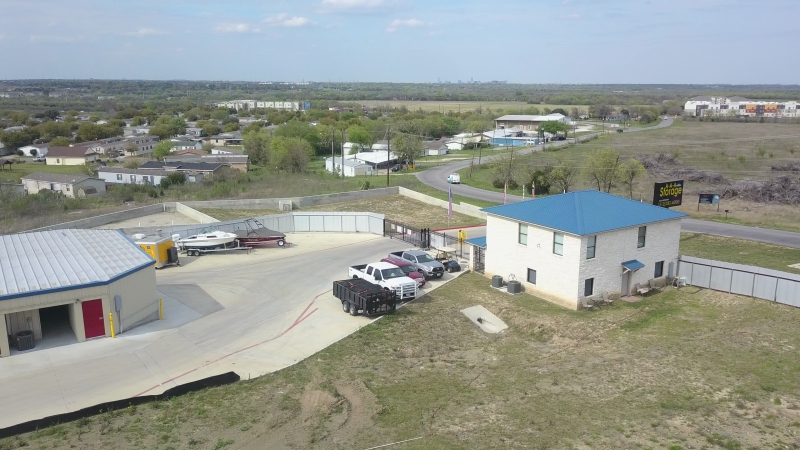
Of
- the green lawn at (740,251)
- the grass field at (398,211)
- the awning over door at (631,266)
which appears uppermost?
the awning over door at (631,266)

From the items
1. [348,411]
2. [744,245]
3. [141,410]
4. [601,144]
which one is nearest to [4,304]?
[141,410]

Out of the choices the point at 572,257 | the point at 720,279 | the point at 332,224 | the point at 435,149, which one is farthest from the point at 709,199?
the point at 435,149

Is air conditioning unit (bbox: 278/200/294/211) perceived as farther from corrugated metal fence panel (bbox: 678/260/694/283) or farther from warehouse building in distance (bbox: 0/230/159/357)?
corrugated metal fence panel (bbox: 678/260/694/283)

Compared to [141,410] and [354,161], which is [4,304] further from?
[354,161]

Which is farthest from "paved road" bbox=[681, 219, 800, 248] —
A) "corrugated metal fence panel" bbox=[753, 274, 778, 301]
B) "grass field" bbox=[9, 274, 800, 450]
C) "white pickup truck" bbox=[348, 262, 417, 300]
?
"white pickup truck" bbox=[348, 262, 417, 300]

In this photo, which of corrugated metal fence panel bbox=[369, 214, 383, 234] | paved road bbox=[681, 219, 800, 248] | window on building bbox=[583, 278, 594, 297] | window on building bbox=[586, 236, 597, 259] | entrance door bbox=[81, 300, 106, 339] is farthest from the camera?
corrugated metal fence panel bbox=[369, 214, 383, 234]

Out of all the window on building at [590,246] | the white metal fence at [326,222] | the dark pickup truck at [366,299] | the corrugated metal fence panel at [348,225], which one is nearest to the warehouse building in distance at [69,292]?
the dark pickup truck at [366,299]

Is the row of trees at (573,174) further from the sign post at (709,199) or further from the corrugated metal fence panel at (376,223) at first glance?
the corrugated metal fence panel at (376,223)
